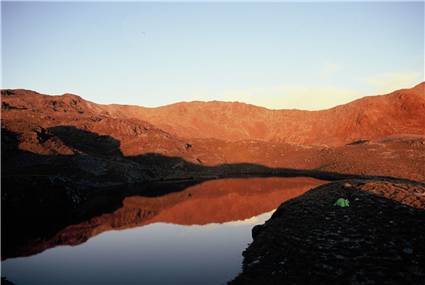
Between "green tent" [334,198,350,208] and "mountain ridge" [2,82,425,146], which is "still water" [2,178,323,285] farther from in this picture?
"mountain ridge" [2,82,425,146]

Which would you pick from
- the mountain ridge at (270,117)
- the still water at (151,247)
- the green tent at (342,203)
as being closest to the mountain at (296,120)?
the mountain ridge at (270,117)

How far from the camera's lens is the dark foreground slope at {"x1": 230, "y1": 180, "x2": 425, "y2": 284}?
14.2 metres

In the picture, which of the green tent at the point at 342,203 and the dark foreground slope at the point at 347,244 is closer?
the dark foreground slope at the point at 347,244

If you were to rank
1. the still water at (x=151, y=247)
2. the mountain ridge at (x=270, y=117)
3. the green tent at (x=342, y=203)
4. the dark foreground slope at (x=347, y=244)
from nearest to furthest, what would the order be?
the dark foreground slope at (x=347, y=244), the still water at (x=151, y=247), the green tent at (x=342, y=203), the mountain ridge at (x=270, y=117)

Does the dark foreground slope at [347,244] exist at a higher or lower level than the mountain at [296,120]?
lower

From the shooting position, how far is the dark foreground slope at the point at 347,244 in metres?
14.2

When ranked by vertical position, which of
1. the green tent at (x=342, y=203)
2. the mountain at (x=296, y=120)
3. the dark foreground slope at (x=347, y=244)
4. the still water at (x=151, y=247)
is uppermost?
the mountain at (x=296, y=120)

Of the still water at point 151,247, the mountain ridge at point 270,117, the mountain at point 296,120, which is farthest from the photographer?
the mountain at point 296,120

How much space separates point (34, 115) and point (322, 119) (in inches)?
4500

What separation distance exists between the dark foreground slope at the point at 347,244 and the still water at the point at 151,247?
224cm

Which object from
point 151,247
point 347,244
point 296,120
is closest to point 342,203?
point 347,244

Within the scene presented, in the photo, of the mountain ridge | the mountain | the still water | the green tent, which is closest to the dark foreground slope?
the green tent

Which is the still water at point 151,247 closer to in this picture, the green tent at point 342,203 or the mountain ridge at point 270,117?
the green tent at point 342,203

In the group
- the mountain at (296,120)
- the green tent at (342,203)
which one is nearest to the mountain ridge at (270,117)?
the mountain at (296,120)
